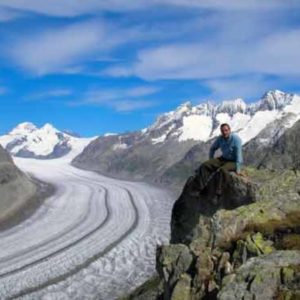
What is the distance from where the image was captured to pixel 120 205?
71688mm

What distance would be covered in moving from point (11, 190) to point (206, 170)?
6588cm

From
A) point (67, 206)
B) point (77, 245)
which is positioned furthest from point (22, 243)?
point (67, 206)

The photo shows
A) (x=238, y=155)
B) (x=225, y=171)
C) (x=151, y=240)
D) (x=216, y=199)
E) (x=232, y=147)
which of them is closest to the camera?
(x=238, y=155)

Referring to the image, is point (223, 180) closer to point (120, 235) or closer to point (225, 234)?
point (225, 234)

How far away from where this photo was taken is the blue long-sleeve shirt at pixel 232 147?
1859 centimetres

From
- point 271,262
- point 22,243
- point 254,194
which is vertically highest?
point 254,194

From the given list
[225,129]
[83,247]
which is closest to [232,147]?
[225,129]

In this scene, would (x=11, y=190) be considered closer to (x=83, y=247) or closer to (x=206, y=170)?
(x=83, y=247)

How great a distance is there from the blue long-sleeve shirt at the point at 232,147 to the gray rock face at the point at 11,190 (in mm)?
49298

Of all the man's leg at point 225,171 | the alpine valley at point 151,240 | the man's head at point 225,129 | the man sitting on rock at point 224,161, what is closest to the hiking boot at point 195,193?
the alpine valley at point 151,240

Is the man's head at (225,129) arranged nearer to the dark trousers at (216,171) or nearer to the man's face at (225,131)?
the man's face at (225,131)

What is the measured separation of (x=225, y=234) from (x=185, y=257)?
1.35m

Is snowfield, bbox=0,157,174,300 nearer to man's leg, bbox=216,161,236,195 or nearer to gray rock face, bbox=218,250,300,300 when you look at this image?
man's leg, bbox=216,161,236,195

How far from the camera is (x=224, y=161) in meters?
19.4
